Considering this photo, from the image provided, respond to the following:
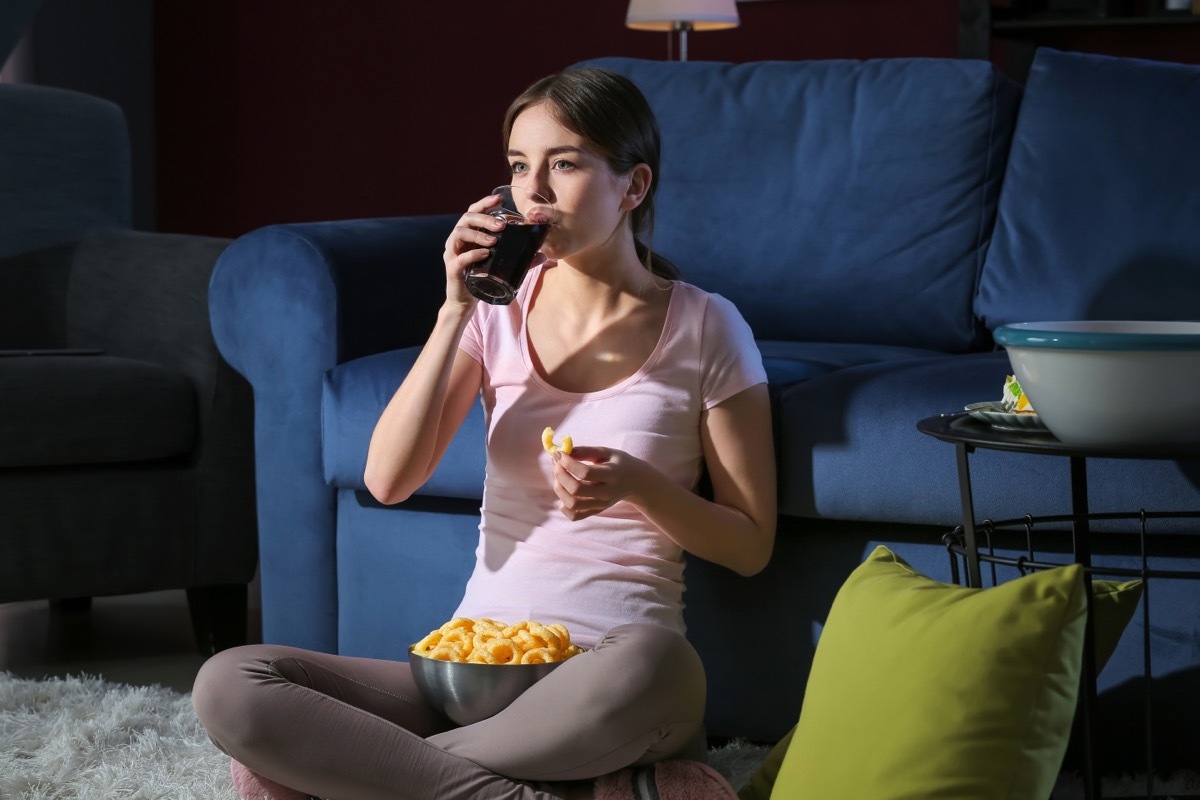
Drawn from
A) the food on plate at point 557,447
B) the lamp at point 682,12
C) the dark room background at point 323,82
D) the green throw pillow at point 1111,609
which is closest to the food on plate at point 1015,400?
the green throw pillow at point 1111,609

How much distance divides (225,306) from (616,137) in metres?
0.76

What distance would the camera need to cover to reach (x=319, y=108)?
4996mm

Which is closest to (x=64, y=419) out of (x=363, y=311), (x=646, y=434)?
(x=363, y=311)

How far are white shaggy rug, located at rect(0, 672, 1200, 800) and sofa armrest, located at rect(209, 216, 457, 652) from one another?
0.68ft

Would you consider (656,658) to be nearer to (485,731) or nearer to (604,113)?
(485,731)

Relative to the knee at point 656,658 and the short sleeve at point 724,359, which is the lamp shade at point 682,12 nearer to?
the short sleeve at point 724,359

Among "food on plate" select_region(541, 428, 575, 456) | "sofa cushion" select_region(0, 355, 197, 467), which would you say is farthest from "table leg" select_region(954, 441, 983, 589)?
"sofa cushion" select_region(0, 355, 197, 467)

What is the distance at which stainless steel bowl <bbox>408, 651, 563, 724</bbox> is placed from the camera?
4.50 ft

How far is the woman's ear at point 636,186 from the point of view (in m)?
1.58

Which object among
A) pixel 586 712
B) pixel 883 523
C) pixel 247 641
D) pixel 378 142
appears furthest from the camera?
pixel 378 142

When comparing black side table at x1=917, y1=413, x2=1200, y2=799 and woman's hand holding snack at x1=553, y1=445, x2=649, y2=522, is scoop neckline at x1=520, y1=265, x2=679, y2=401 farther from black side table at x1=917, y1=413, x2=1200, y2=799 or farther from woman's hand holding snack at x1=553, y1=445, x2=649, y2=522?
black side table at x1=917, y1=413, x2=1200, y2=799

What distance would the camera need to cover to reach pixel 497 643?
1.38 metres

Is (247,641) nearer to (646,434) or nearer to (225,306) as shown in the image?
(225,306)

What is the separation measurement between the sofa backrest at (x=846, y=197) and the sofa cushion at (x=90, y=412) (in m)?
0.80
